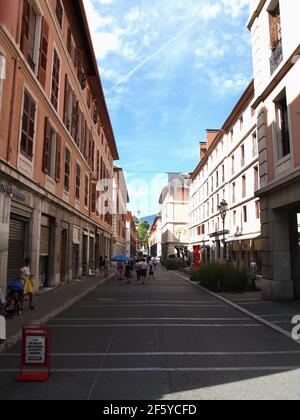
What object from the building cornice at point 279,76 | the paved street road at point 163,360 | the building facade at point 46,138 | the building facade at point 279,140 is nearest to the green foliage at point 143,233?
the building facade at point 46,138

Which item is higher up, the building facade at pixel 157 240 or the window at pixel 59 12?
the window at pixel 59 12

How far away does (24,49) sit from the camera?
1378cm

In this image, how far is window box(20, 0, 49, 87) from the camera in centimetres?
1390

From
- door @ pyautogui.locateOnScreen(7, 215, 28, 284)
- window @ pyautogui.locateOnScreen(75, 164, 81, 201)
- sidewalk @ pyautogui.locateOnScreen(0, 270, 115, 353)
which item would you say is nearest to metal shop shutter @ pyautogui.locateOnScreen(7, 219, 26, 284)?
door @ pyautogui.locateOnScreen(7, 215, 28, 284)

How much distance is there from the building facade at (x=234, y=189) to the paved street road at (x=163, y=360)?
51.9ft

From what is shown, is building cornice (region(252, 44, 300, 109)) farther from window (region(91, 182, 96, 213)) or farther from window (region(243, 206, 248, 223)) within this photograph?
window (region(91, 182, 96, 213))

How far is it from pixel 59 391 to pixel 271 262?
38.5 ft

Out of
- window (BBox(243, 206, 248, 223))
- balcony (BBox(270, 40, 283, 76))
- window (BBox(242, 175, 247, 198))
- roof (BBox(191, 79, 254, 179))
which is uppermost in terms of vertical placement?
roof (BBox(191, 79, 254, 179))

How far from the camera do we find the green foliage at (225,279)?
19.0 meters

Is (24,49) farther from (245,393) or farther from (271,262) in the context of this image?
(245,393)

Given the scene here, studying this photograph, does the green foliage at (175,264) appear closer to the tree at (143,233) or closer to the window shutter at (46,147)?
the window shutter at (46,147)

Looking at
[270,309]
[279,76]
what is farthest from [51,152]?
[270,309]

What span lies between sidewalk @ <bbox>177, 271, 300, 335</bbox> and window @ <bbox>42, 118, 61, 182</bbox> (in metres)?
9.68

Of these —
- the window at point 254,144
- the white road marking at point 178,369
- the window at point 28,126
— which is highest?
the window at point 254,144
